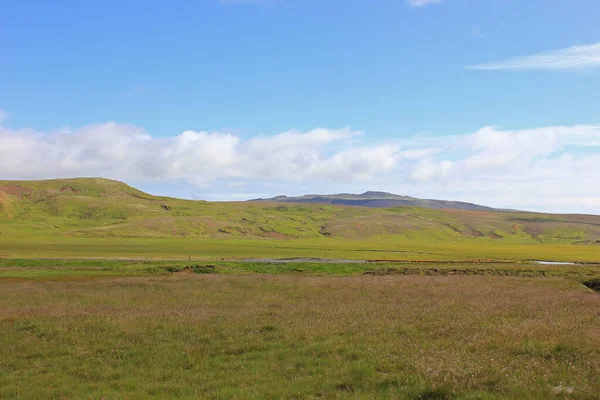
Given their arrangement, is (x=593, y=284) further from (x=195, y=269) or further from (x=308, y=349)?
(x=195, y=269)

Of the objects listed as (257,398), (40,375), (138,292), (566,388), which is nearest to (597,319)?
(566,388)

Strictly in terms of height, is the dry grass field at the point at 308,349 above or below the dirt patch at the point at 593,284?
above

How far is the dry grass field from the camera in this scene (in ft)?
36.6

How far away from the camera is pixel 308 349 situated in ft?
51.1

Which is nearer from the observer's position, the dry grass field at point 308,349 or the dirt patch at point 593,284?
the dry grass field at point 308,349

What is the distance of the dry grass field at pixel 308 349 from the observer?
1114cm

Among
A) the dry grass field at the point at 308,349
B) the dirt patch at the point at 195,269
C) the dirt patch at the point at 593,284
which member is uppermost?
the dry grass field at the point at 308,349

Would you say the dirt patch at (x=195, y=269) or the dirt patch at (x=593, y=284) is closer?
the dirt patch at (x=593, y=284)

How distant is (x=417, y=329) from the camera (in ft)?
59.3

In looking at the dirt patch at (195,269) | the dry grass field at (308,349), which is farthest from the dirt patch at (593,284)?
the dirt patch at (195,269)

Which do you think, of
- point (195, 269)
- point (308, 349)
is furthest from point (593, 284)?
point (195, 269)

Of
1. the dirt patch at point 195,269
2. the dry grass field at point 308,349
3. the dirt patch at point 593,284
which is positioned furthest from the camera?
the dirt patch at point 195,269

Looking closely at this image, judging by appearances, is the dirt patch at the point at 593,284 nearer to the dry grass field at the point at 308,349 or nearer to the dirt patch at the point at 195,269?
the dry grass field at the point at 308,349

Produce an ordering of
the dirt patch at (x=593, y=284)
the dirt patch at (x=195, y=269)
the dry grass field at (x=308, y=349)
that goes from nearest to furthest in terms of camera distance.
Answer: the dry grass field at (x=308, y=349) → the dirt patch at (x=593, y=284) → the dirt patch at (x=195, y=269)
